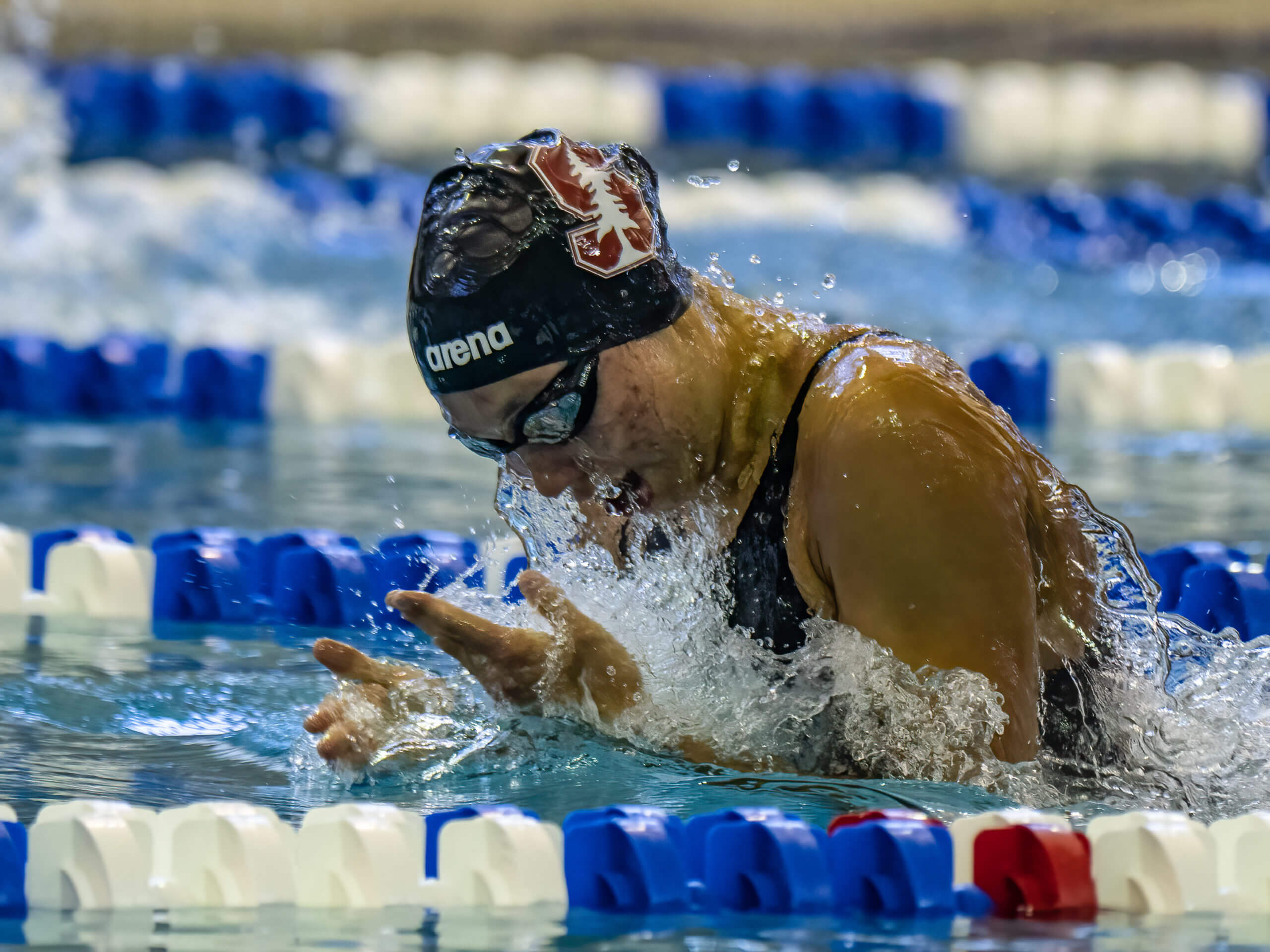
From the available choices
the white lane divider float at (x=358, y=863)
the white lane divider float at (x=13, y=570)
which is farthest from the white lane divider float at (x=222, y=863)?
the white lane divider float at (x=13, y=570)

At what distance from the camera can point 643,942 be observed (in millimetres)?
1526

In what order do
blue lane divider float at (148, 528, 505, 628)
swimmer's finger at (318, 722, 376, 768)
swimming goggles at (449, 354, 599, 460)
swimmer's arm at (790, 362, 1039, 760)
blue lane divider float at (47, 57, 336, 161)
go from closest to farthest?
swimmer's arm at (790, 362, 1039, 760) < swimming goggles at (449, 354, 599, 460) < swimmer's finger at (318, 722, 376, 768) < blue lane divider float at (148, 528, 505, 628) < blue lane divider float at (47, 57, 336, 161)

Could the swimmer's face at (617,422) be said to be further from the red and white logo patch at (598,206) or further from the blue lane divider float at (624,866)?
the blue lane divider float at (624,866)

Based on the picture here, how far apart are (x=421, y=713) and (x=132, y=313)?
16.1ft

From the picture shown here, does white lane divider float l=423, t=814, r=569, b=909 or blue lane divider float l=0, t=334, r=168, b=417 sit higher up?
blue lane divider float l=0, t=334, r=168, b=417

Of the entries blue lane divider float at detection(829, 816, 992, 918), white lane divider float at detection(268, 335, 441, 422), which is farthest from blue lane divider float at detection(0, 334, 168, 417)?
→ blue lane divider float at detection(829, 816, 992, 918)

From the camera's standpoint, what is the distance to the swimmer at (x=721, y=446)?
1620mm

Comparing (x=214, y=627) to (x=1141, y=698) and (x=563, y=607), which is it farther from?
(x=1141, y=698)

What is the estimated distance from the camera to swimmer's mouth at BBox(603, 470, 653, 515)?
5.95 ft

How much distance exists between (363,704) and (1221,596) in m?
1.58

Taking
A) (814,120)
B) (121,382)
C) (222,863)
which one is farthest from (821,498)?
(814,120)

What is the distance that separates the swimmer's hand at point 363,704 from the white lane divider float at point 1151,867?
808 mm

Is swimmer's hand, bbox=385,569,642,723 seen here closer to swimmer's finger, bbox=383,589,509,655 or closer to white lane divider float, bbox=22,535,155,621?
swimmer's finger, bbox=383,589,509,655

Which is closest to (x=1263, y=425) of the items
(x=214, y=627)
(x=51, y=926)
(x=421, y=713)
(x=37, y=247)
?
(x=214, y=627)
